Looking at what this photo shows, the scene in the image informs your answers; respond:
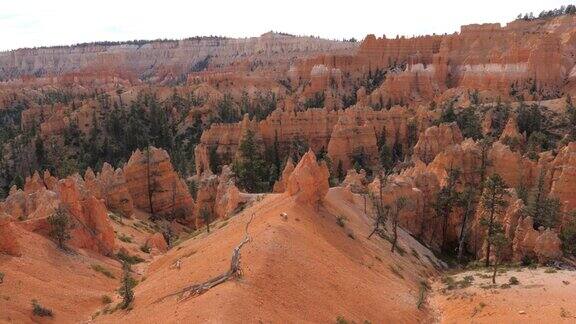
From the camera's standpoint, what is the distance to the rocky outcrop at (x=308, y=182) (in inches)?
963

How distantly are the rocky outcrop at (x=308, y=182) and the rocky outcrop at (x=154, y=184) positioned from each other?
16776 mm

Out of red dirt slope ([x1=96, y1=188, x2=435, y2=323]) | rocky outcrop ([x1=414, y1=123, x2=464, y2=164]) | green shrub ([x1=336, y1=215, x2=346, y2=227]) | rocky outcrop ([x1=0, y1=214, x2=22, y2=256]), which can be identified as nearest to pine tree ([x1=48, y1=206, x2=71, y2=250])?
rocky outcrop ([x1=0, y1=214, x2=22, y2=256])

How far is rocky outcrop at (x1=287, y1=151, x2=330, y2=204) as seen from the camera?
24.5 m

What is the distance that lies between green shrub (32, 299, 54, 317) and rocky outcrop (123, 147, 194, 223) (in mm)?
21655

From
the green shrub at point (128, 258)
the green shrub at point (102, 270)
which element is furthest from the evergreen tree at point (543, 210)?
the green shrub at point (102, 270)

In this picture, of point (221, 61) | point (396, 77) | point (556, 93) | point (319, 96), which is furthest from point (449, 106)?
point (221, 61)

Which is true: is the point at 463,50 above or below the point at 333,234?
above

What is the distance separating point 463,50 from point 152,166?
76666 mm

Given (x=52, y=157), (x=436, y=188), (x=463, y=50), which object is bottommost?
(x=52, y=157)

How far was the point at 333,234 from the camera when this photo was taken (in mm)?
24312

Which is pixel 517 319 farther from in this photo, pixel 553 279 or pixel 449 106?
pixel 449 106

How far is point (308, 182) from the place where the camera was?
24.5 metres

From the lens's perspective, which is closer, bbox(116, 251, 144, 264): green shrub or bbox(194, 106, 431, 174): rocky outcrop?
bbox(116, 251, 144, 264): green shrub

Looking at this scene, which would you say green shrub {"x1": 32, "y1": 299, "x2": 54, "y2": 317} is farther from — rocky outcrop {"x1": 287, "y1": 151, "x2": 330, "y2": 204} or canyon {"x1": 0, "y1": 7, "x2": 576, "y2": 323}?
rocky outcrop {"x1": 287, "y1": 151, "x2": 330, "y2": 204}
